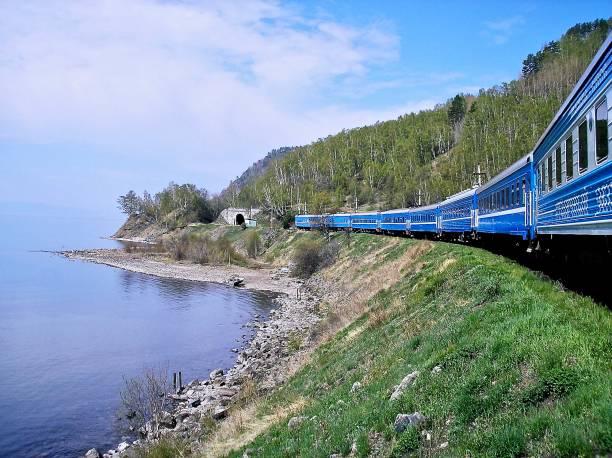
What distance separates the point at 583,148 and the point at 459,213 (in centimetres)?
2345

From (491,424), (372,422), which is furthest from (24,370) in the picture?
(491,424)

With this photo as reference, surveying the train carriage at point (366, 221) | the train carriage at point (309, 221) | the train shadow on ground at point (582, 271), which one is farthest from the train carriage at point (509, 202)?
the train carriage at point (309, 221)

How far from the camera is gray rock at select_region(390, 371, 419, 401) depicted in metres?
9.45

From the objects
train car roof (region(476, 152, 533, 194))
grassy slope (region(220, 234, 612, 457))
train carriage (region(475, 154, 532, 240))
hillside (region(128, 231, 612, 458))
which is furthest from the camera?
train car roof (region(476, 152, 533, 194))

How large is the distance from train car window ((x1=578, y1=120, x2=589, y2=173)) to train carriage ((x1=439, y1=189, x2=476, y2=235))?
62.4 feet

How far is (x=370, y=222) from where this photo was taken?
67812 millimetres

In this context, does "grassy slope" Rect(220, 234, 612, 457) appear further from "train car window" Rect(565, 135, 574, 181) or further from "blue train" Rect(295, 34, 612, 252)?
"train car window" Rect(565, 135, 574, 181)

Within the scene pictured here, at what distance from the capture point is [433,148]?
136 metres

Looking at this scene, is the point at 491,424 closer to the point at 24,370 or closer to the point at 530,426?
the point at 530,426

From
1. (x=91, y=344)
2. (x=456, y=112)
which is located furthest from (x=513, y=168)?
(x=456, y=112)

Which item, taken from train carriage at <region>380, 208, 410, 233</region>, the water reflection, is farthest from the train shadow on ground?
train carriage at <region>380, 208, 410, 233</region>

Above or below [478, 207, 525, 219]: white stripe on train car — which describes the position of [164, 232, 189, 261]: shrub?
below

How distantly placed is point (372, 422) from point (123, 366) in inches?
1033

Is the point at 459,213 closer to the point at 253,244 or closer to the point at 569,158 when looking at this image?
the point at 569,158
